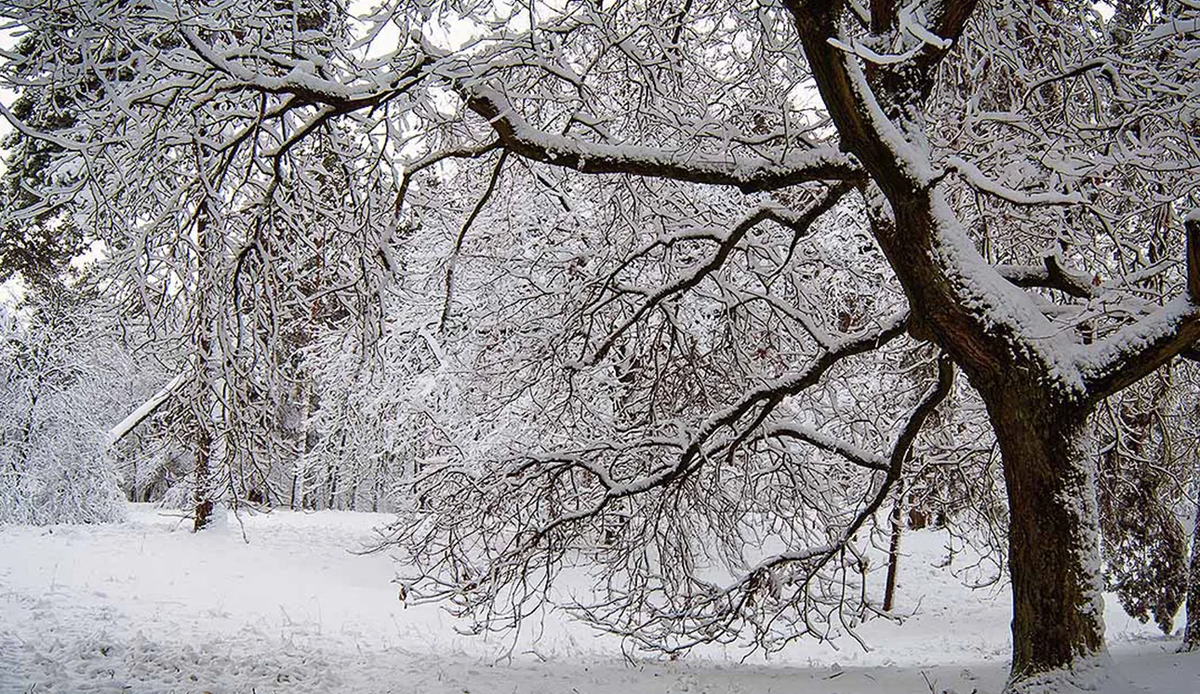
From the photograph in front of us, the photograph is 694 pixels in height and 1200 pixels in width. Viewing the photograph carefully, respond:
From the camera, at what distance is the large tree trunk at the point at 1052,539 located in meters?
3.81

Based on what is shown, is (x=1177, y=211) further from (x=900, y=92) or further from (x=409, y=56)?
(x=409, y=56)

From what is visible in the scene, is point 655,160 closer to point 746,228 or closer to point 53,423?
point 746,228

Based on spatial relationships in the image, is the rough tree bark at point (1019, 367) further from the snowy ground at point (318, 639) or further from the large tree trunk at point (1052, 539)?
the snowy ground at point (318, 639)

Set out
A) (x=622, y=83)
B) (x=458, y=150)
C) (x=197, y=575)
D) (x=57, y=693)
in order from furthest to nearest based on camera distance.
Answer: (x=197, y=575)
(x=622, y=83)
(x=57, y=693)
(x=458, y=150)

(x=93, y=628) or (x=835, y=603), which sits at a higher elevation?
(x=835, y=603)

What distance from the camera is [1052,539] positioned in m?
3.88

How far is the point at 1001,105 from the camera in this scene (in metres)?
6.61

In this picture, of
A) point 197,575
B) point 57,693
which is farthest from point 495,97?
point 197,575

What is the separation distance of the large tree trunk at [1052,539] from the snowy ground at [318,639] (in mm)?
313

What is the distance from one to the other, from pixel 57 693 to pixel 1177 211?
893cm

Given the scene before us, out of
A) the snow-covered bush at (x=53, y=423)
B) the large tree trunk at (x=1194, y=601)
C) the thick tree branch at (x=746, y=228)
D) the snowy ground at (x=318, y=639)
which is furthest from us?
the snow-covered bush at (x=53, y=423)

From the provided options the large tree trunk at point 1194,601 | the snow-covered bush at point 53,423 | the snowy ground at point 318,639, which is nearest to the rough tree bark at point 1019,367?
the snowy ground at point 318,639

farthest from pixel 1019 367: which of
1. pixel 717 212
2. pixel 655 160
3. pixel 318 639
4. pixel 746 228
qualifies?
pixel 318 639

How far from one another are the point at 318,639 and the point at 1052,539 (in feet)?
27.0
